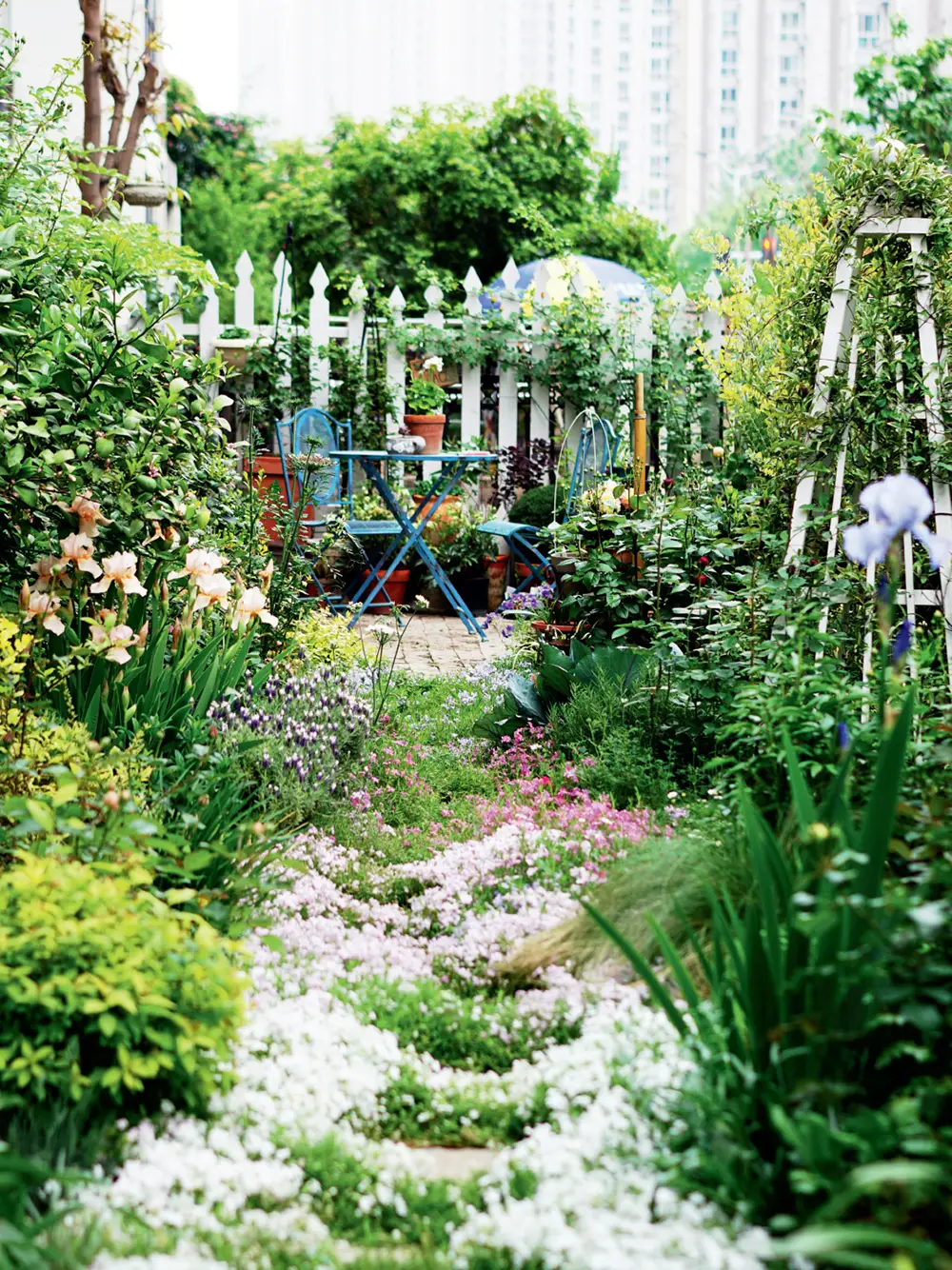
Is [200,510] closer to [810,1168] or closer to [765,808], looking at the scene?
[765,808]

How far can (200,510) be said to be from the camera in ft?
11.1

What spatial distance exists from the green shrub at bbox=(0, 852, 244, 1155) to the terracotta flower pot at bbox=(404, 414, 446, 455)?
243 inches

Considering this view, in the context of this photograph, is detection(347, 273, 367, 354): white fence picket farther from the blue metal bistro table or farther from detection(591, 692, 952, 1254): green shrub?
detection(591, 692, 952, 1254): green shrub

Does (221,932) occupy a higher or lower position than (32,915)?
lower

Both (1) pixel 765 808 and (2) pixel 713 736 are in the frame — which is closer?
(1) pixel 765 808

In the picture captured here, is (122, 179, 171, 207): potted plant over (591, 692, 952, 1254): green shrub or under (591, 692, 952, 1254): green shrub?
over

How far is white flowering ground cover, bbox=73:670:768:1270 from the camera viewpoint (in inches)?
65.7

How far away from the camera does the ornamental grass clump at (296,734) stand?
3.30 m

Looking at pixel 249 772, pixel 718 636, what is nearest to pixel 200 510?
pixel 249 772

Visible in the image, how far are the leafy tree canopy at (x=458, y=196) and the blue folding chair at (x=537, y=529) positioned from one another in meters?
7.19

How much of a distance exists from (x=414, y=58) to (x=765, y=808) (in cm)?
3033

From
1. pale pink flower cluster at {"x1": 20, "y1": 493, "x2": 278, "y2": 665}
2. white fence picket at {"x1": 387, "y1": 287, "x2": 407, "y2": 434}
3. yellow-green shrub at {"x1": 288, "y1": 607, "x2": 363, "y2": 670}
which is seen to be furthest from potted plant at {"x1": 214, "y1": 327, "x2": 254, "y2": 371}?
pale pink flower cluster at {"x1": 20, "y1": 493, "x2": 278, "y2": 665}

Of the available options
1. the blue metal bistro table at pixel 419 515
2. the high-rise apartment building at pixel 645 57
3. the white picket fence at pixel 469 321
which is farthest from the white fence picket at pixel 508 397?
the high-rise apartment building at pixel 645 57

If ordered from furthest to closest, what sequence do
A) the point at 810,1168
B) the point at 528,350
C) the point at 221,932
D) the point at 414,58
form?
the point at 414,58 < the point at 528,350 < the point at 221,932 < the point at 810,1168
